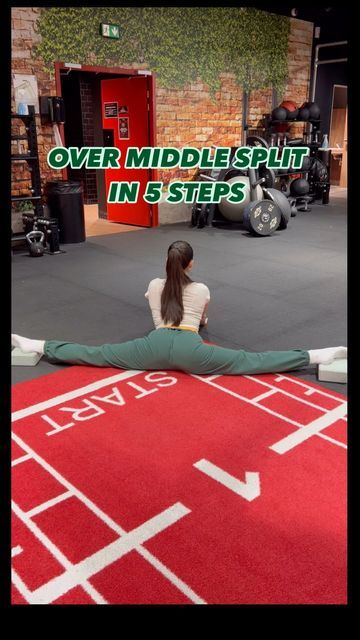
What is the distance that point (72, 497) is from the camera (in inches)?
87.4

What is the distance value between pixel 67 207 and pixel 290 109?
5.58 metres

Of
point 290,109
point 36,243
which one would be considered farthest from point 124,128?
point 290,109

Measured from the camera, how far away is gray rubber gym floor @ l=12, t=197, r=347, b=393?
405 centimetres

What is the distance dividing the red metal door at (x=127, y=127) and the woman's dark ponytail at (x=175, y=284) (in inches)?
235

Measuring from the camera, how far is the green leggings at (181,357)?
10.6ft

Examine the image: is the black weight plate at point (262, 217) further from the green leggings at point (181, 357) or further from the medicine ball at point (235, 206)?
the green leggings at point (181, 357)

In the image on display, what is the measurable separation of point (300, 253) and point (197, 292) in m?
3.92

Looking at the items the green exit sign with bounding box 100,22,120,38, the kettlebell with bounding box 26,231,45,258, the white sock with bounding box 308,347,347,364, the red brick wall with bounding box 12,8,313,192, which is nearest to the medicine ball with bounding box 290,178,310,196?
the red brick wall with bounding box 12,8,313,192

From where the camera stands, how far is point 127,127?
29.5 feet

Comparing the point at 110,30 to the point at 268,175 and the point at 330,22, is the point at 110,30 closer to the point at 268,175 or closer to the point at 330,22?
the point at 268,175

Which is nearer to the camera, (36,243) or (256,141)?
(36,243)

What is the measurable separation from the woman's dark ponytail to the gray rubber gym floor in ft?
2.49
